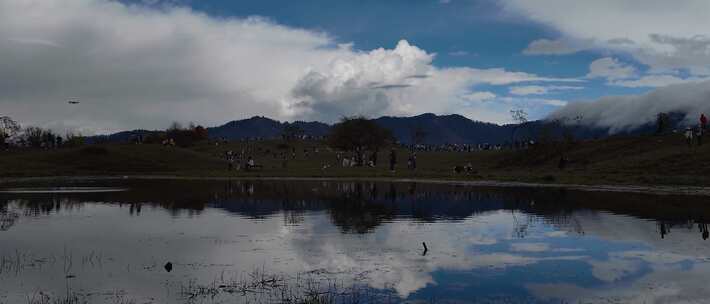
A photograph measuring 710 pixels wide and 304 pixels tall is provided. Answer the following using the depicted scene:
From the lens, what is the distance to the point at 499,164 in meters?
109

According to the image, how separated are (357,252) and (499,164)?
8812 centimetres

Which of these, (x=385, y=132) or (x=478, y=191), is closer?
(x=478, y=191)

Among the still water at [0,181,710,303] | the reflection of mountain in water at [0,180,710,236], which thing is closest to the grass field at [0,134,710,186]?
the reflection of mountain in water at [0,180,710,236]

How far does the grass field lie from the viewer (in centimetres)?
6662

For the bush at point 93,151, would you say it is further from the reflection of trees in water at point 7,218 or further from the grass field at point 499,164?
the reflection of trees in water at point 7,218

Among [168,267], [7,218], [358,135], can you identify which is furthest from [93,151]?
[168,267]

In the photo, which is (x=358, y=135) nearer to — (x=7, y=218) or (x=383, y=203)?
(x=383, y=203)

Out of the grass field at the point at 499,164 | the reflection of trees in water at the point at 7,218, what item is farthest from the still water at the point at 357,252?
the grass field at the point at 499,164

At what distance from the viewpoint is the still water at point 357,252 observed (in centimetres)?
1755

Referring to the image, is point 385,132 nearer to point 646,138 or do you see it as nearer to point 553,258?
point 646,138

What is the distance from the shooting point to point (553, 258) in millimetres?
23125

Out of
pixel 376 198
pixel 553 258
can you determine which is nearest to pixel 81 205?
pixel 376 198

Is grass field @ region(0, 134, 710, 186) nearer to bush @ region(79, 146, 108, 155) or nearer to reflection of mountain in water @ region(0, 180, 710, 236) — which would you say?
bush @ region(79, 146, 108, 155)

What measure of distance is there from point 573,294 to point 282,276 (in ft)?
27.8
